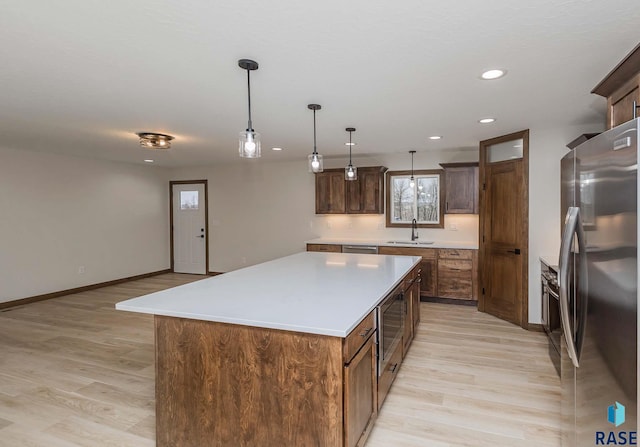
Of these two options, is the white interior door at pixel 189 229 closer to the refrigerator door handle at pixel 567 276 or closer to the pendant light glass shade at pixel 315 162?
the pendant light glass shade at pixel 315 162

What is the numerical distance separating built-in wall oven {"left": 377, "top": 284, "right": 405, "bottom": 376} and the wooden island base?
0.66 metres

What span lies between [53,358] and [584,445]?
167 inches

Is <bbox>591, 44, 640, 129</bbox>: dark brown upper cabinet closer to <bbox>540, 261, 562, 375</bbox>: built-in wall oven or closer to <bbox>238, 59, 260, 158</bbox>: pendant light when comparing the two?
<bbox>540, 261, 562, 375</bbox>: built-in wall oven

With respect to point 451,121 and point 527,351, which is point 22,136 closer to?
point 451,121

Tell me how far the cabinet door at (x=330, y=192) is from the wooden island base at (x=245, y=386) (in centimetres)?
→ 449

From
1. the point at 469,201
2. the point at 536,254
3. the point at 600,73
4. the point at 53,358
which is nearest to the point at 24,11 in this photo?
the point at 53,358

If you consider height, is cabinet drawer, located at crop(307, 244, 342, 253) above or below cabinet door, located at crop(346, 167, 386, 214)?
below

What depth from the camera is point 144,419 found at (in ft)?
8.11

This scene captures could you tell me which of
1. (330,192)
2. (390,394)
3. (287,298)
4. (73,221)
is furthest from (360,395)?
(73,221)

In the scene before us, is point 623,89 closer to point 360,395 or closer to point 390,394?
point 360,395

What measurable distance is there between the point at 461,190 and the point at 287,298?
13.6 ft

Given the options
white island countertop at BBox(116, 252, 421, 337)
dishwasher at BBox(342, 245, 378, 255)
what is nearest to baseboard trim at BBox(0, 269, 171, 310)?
dishwasher at BBox(342, 245, 378, 255)

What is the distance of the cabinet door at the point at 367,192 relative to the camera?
6000mm

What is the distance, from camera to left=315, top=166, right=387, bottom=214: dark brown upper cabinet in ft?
19.7
